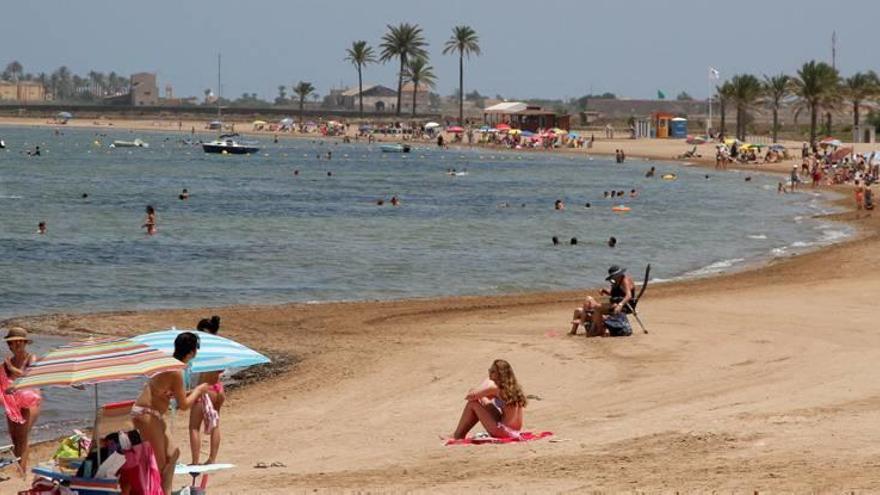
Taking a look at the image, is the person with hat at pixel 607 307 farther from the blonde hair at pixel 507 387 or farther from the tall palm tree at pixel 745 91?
the tall palm tree at pixel 745 91

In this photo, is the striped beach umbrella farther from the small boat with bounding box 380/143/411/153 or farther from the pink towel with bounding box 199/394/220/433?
the small boat with bounding box 380/143/411/153

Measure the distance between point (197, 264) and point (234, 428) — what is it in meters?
21.5

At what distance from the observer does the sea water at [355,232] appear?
31875 mm

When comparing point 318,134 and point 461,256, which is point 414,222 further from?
point 318,134

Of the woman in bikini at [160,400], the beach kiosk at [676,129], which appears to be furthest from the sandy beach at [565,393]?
the beach kiosk at [676,129]

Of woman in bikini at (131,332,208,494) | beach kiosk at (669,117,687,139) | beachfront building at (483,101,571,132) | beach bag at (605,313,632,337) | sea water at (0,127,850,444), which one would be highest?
beachfront building at (483,101,571,132)

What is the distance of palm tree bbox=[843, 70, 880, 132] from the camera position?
111438 mm

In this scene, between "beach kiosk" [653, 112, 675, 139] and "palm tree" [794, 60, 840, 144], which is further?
"beach kiosk" [653, 112, 675, 139]

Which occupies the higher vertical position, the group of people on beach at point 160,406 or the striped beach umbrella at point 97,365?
the striped beach umbrella at point 97,365

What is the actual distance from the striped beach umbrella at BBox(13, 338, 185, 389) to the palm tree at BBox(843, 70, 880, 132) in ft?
342

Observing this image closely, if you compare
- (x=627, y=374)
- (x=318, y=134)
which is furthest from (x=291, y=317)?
(x=318, y=134)

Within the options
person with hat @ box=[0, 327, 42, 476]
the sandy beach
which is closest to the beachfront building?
the sandy beach

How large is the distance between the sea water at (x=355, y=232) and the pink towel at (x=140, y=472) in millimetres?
6236

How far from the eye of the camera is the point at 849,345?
19219mm
